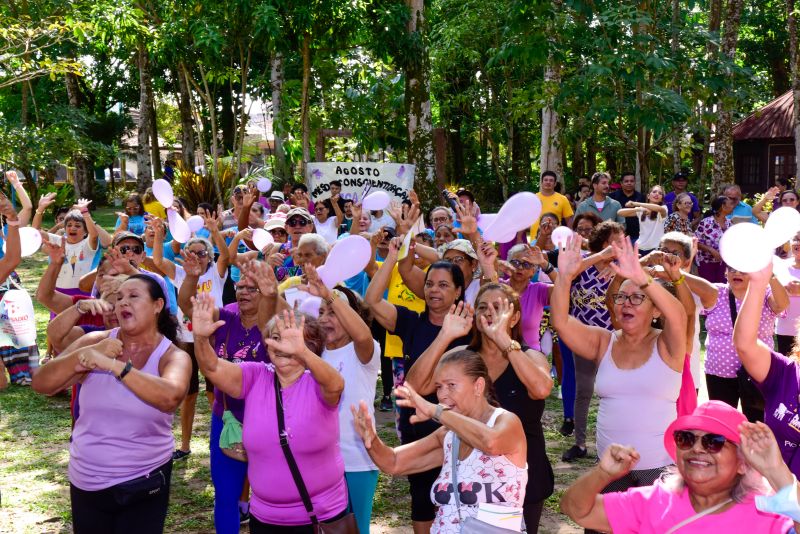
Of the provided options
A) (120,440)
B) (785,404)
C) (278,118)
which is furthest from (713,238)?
(278,118)

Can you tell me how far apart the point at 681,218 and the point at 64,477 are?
319 inches

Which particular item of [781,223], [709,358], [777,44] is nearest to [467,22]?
[777,44]

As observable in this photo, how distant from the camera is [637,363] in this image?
14.0 feet

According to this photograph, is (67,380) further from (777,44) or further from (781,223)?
(777,44)

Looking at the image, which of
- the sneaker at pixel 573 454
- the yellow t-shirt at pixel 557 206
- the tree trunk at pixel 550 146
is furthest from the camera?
the tree trunk at pixel 550 146

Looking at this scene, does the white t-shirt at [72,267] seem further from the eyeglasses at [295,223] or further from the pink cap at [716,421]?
the pink cap at [716,421]

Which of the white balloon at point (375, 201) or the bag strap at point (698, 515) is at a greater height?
the white balloon at point (375, 201)

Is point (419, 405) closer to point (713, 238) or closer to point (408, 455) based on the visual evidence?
point (408, 455)

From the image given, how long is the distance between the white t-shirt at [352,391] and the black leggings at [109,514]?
97 centimetres

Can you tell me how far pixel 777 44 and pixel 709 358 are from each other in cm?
2780

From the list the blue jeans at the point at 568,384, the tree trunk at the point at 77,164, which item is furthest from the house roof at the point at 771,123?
the blue jeans at the point at 568,384

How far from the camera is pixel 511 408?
4.12m

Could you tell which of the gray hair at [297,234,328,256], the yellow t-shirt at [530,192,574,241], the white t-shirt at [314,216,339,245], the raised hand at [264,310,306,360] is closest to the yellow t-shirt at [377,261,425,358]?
the gray hair at [297,234,328,256]

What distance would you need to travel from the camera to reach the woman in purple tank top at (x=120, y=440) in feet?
12.5
